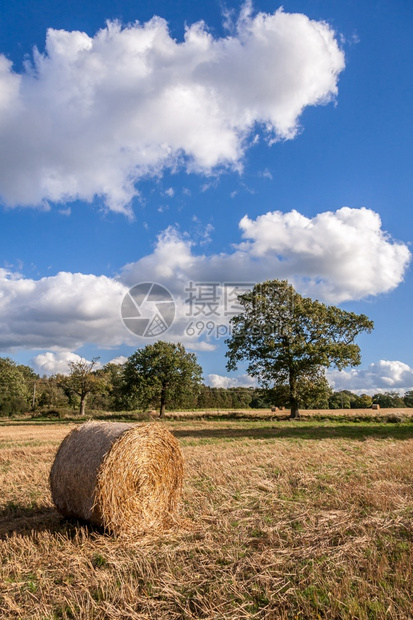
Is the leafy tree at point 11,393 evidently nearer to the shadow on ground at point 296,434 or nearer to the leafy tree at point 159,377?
the leafy tree at point 159,377

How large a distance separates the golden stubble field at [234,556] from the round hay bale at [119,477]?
319mm

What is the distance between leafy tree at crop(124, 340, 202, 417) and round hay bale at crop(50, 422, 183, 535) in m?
31.4

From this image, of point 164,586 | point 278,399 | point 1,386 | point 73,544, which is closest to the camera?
point 164,586

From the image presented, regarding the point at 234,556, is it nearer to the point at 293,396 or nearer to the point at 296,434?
the point at 296,434

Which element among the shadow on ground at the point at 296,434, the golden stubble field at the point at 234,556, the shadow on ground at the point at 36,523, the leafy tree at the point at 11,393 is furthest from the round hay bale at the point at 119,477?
the leafy tree at the point at 11,393

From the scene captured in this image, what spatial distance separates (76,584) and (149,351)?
36.2m

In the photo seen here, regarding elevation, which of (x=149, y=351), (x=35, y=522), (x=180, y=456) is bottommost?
(x=35, y=522)

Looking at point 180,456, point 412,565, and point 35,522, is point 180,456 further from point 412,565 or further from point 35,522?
point 412,565

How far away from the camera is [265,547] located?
206 inches

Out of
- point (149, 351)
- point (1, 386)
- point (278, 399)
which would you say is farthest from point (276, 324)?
point (1, 386)

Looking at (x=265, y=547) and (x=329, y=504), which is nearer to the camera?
(x=265, y=547)

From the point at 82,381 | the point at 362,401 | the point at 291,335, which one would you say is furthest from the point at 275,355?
the point at 362,401

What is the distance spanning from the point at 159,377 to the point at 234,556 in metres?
35.0

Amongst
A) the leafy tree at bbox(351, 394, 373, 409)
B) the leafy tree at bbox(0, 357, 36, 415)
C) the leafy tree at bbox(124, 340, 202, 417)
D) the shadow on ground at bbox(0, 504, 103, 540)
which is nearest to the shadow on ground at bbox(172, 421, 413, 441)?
the shadow on ground at bbox(0, 504, 103, 540)
